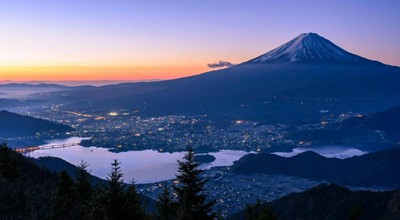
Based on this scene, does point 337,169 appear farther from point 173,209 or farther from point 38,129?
point 38,129

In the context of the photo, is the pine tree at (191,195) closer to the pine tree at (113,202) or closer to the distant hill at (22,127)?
the pine tree at (113,202)

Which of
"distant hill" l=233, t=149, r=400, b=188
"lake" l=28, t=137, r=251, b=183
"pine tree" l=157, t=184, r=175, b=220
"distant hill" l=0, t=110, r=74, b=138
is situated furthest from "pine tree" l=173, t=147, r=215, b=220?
"distant hill" l=0, t=110, r=74, b=138

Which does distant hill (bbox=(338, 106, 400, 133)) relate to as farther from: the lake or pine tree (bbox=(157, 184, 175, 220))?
pine tree (bbox=(157, 184, 175, 220))

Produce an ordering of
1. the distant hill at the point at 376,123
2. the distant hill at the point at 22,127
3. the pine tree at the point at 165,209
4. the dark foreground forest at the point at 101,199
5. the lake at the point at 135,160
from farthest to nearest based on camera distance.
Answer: the distant hill at the point at 376,123 < the distant hill at the point at 22,127 < the lake at the point at 135,160 < the pine tree at the point at 165,209 < the dark foreground forest at the point at 101,199

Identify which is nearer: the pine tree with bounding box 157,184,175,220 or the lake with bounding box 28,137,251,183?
the pine tree with bounding box 157,184,175,220

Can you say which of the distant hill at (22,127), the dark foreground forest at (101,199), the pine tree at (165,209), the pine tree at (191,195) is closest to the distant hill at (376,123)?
the distant hill at (22,127)

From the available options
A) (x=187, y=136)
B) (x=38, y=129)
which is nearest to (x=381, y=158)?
(x=187, y=136)

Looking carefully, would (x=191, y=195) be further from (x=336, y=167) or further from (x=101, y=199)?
(x=336, y=167)
